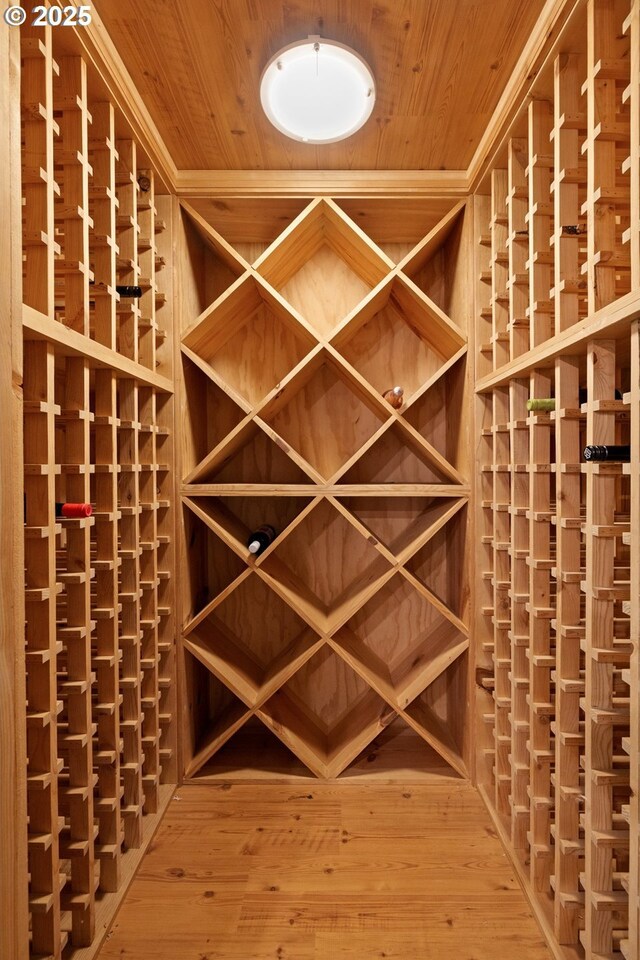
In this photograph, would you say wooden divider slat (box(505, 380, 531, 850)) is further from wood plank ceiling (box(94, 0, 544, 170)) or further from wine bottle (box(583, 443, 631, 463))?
wood plank ceiling (box(94, 0, 544, 170))

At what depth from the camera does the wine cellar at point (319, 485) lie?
1024 mm

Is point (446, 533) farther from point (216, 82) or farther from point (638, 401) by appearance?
point (216, 82)

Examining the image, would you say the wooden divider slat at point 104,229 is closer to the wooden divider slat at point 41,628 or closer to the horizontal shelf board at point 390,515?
the wooden divider slat at point 41,628

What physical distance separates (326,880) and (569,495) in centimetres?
117

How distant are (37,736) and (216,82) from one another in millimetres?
1562

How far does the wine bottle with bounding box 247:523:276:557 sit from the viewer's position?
72.9 inches

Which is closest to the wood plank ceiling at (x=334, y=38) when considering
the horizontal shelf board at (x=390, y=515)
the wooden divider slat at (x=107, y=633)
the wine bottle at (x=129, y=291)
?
the wine bottle at (x=129, y=291)

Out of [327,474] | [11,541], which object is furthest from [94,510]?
[327,474]

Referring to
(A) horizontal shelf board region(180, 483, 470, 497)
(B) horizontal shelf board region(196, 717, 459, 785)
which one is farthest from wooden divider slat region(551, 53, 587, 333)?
(B) horizontal shelf board region(196, 717, 459, 785)

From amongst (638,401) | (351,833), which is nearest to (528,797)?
(351,833)

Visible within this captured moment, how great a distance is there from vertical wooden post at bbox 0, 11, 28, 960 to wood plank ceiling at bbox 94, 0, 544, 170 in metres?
0.54

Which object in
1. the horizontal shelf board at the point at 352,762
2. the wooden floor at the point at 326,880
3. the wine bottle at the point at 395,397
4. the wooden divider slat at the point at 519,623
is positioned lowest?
the wooden floor at the point at 326,880

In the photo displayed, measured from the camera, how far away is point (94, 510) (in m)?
1.46

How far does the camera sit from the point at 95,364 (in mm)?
1300
